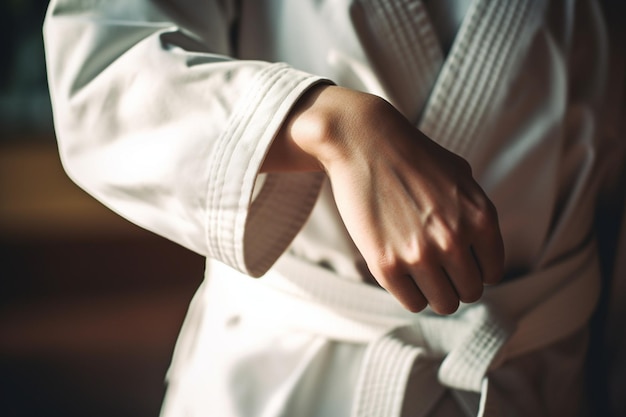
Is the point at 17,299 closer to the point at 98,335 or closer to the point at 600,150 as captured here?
the point at 98,335

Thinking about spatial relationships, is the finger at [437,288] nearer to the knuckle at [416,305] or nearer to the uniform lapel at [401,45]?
the knuckle at [416,305]

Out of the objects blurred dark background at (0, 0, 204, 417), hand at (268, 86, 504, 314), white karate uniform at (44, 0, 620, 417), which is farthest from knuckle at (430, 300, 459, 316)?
blurred dark background at (0, 0, 204, 417)


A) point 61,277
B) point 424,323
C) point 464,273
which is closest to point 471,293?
point 464,273

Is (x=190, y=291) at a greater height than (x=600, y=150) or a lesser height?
lesser

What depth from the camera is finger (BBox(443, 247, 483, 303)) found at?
14.2 inches

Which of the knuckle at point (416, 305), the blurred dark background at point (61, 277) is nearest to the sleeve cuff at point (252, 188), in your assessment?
the knuckle at point (416, 305)

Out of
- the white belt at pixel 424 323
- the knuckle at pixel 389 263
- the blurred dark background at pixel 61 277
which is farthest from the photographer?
the blurred dark background at pixel 61 277

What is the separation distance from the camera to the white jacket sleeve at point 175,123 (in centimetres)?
40

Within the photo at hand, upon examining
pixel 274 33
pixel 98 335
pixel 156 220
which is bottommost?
pixel 98 335

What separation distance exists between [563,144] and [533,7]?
0.11 metres

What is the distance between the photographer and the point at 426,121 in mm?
486

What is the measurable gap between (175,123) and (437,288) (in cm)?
19

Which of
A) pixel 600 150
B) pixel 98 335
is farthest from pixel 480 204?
pixel 98 335

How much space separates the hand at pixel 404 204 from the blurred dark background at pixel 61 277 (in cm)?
124
